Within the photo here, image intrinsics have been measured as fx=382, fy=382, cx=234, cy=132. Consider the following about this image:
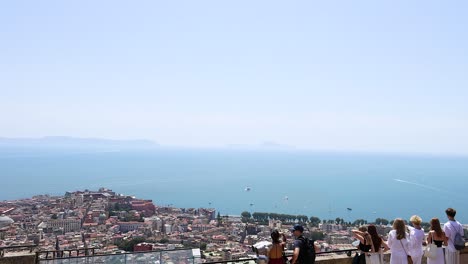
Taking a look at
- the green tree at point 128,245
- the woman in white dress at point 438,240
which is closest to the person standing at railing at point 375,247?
the woman in white dress at point 438,240

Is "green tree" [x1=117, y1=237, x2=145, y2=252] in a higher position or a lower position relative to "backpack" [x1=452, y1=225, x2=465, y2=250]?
lower

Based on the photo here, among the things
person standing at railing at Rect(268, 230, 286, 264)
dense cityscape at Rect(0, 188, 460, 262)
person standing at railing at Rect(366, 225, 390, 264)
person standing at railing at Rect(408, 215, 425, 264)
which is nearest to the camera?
person standing at railing at Rect(268, 230, 286, 264)

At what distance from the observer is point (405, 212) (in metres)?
73.4

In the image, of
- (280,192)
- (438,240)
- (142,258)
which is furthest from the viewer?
(280,192)

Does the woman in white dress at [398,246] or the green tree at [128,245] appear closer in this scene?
the woman in white dress at [398,246]

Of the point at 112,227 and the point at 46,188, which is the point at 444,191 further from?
the point at 46,188

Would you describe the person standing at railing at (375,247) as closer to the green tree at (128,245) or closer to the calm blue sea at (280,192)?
the green tree at (128,245)

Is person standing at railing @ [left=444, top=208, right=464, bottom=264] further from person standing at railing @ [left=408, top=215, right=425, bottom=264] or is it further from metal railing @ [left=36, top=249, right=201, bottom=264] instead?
metal railing @ [left=36, top=249, right=201, bottom=264]

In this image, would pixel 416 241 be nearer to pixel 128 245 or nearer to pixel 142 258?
pixel 142 258

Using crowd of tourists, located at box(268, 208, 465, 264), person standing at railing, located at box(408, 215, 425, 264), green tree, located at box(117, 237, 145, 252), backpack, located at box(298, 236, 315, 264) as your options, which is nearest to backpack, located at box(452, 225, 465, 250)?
crowd of tourists, located at box(268, 208, 465, 264)

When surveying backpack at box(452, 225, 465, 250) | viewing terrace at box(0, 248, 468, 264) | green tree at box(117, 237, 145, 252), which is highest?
backpack at box(452, 225, 465, 250)

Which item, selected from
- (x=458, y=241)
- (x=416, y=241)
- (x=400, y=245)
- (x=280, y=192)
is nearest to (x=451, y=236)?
(x=458, y=241)

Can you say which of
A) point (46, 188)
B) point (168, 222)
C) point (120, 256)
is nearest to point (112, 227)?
point (168, 222)

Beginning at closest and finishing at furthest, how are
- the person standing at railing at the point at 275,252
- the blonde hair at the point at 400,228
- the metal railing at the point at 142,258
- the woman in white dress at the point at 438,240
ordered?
the person standing at railing at the point at 275,252 < the blonde hair at the point at 400,228 < the woman in white dress at the point at 438,240 < the metal railing at the point at 142,258
